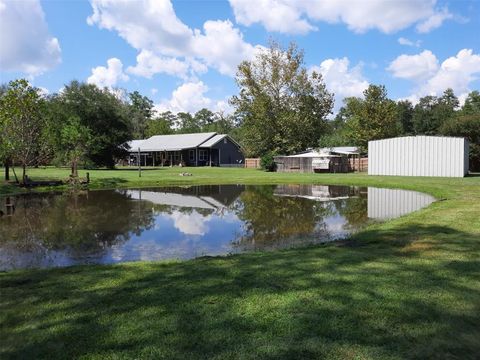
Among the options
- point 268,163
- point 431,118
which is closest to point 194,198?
point 268,163

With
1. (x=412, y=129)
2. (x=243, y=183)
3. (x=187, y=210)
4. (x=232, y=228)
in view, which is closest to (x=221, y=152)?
(x=243, y=183)

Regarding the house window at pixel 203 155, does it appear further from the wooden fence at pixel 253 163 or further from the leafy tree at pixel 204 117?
the leafy tree at pixel 204 117

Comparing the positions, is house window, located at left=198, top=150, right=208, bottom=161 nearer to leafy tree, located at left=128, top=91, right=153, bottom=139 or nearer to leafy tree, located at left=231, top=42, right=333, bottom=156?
leafy tree, located at left=231, top=42, right=333, bottom=156

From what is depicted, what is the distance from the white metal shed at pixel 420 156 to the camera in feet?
104

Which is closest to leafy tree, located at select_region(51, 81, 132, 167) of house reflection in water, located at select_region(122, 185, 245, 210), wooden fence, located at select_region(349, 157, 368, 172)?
wooden fence, located at select_region(349, 157, 368, 172)

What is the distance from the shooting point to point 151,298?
4590 millimetres

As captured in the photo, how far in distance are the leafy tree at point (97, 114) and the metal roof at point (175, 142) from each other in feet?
35.2

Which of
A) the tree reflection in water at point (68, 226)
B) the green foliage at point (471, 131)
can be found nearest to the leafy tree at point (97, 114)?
the tree reflection in water at point (68, 226)

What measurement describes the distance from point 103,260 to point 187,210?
725cm

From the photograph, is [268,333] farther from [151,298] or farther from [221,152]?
[221,152]

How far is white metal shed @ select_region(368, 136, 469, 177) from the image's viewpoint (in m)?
31.6

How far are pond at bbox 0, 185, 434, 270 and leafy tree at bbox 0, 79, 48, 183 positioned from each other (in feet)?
12.1

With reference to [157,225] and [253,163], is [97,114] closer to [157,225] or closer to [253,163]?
[253,163]

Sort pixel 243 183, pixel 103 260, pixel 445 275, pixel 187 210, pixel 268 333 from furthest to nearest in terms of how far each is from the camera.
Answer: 1. pixel 243 183
2. pixel 187 210
3. pixel 103 260
4. pixel 445 275
5. pixel 268 333
